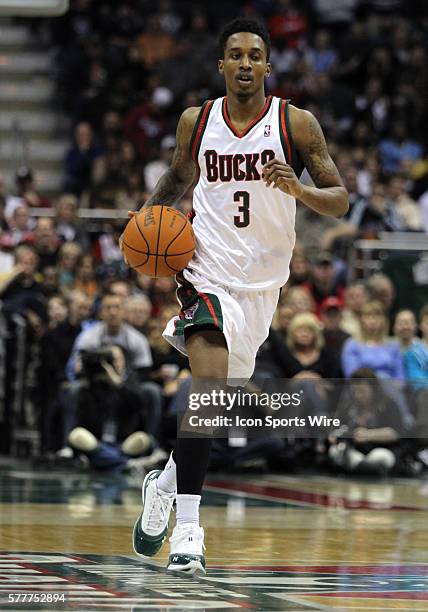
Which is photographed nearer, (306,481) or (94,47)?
(306,481)

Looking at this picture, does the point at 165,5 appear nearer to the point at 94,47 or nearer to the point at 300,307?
the point at 94,47

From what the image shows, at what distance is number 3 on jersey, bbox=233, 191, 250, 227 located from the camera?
655cm

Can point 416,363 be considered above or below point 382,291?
below

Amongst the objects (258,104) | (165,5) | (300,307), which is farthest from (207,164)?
(165,5)

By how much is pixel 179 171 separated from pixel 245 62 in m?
0.67

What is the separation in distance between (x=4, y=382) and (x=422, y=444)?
4216mm

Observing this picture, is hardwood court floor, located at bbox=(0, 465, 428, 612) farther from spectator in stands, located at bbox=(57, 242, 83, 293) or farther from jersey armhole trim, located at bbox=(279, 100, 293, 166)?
spectator in stands, located at bbox=(57, 242, 83, 293)

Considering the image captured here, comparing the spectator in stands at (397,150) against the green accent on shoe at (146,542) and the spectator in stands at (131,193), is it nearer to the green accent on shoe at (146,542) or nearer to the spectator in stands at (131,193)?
the spectator in stands at (131,193)

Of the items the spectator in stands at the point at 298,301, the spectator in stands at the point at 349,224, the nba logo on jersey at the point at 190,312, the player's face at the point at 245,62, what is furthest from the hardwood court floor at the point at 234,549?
the spectator in stands at the point at 349,224

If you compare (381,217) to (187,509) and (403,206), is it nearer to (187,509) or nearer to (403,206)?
(403,206)

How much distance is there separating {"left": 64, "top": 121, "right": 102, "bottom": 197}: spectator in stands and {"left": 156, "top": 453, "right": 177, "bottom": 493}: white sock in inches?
477

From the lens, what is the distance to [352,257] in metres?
16.2

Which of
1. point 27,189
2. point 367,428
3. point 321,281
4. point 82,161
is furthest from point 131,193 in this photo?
point 367,428

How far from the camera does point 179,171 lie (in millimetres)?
6910
